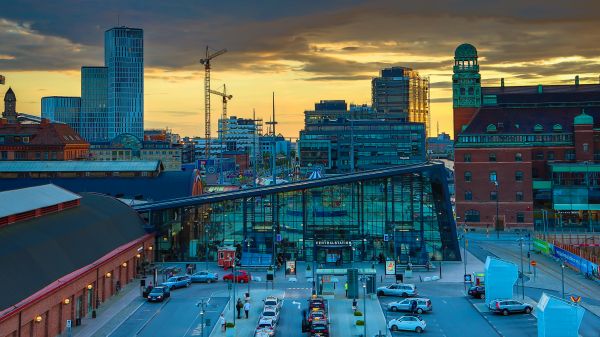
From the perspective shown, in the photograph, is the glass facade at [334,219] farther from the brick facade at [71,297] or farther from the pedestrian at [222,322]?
the pedestrian at [222,322]

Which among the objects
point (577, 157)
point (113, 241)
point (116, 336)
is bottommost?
point (116, 336)

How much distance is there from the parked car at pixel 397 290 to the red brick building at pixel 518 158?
Result: 57393mm

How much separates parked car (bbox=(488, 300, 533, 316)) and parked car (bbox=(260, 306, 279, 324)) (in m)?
16.7

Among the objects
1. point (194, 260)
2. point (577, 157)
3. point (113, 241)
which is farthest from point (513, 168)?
point (113, 241)

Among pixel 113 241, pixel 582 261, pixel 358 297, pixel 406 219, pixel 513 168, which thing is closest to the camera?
pixel 358 297

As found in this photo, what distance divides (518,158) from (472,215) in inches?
485

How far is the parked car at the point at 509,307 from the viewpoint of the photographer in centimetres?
5653

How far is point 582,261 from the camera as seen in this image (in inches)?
2913

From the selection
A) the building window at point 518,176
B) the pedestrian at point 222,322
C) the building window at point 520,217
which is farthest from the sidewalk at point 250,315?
the building window at point 518,176

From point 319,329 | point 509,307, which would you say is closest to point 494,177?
point 509,307

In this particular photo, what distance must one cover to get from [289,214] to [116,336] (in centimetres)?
3322

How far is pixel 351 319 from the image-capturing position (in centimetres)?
5525

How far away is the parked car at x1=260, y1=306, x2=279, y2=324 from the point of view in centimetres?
5316

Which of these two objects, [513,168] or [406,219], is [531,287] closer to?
[406,219]
